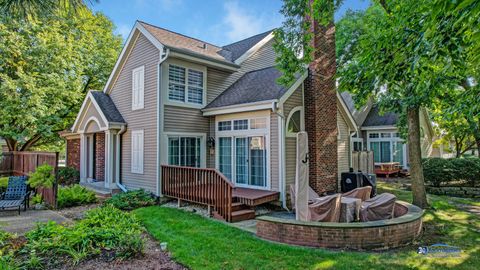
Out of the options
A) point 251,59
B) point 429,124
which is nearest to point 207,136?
point 251,59

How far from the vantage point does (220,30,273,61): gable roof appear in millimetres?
14012

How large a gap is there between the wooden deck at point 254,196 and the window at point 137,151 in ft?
14.1

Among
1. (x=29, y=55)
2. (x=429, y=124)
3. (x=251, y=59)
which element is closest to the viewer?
(x=251, y=59)

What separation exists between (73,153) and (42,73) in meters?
4.89

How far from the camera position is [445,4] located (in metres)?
2.74

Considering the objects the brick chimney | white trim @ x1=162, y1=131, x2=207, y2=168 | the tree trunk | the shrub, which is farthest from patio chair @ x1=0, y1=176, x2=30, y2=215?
the tree trunk

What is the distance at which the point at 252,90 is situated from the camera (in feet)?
36.8

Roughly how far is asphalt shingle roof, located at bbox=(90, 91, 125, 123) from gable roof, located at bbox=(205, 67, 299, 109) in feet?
13.5

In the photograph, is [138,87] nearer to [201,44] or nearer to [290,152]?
[201,44]

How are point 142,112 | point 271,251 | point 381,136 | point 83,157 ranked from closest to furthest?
point 271,251, point 142,112, point 83,157, point 381,136

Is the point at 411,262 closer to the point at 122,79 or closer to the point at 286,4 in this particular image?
the point at 286,4

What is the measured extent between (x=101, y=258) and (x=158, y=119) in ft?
20.0

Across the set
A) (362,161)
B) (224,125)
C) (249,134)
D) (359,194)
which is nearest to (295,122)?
(249,134)

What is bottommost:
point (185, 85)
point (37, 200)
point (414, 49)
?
point (37, 200)
